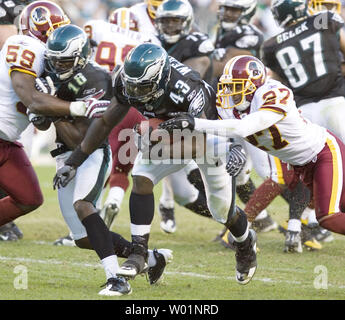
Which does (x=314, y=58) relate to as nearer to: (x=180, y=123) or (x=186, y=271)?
(x=186, y=271)

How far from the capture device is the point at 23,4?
7.45 metres

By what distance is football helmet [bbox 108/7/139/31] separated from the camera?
8.04 m

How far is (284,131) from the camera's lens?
4941mm

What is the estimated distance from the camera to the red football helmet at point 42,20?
548cm

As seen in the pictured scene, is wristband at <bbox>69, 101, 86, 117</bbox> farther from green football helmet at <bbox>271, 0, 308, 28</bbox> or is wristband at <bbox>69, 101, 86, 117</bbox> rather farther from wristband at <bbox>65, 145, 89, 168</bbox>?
green football helmet at <bbox>271, 0, 308, 28</bbox>

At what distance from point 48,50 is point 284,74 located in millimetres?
2631

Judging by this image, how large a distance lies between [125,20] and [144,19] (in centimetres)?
23

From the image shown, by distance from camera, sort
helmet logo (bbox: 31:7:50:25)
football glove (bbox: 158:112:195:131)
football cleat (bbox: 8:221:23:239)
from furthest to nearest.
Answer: football cleat (bbox: 8:221:23:239) → helmet logo (bbox: 31:7:50:25) → football glove (bbox: 158:112:195:131)

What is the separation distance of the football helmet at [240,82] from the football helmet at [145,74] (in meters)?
0.40

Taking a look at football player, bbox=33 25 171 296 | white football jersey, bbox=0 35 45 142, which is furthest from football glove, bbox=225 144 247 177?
white football jersey, bbox=0 35 45 142

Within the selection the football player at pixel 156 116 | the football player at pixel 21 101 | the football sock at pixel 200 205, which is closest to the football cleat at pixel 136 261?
the football player at pixel 156 116

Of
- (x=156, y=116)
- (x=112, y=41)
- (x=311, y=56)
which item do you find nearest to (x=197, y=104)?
(x=156, y=116)

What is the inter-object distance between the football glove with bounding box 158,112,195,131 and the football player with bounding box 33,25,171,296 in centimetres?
60
